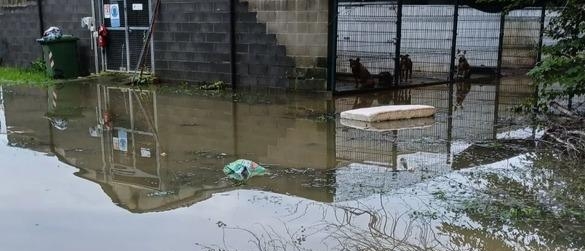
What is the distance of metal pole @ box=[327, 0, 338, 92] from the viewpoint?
9.25 metres

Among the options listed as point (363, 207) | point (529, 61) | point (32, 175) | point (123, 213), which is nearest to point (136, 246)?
point (123, 213)

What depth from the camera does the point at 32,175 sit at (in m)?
5.13

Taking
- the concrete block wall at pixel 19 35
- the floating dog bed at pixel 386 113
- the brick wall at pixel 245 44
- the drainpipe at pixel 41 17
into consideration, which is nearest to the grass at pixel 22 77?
the concrete block wall at pixel 19 35

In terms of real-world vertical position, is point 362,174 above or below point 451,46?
below

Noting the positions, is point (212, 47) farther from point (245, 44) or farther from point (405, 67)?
point (405, 67)

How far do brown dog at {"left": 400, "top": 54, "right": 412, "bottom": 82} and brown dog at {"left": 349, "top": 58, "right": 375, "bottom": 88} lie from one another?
877mm

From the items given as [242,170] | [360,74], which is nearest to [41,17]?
[360,74]

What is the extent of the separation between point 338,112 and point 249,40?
2.88 m

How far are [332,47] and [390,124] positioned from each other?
2.70m

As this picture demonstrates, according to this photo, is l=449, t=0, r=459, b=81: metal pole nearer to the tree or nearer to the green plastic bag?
the tree

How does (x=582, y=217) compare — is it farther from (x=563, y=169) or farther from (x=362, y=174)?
(x=362, y=174)

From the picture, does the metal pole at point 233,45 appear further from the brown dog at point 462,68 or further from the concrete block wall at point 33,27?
the brown dog at point 462,68

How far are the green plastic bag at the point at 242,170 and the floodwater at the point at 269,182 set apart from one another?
12cm

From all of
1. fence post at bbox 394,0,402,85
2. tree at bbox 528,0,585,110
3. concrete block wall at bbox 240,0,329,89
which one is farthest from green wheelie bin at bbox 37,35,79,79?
tree at bbox 528,0,585,110
